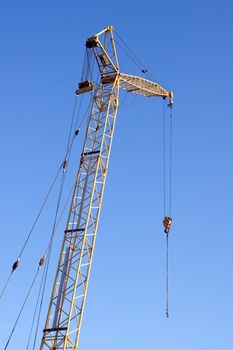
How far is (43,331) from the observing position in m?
38.9

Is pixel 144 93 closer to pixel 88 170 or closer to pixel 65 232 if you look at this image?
pixel 88 170

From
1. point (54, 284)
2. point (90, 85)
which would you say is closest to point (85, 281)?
point (54, 284)

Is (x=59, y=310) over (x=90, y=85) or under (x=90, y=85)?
under

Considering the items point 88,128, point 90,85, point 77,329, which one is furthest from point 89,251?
point 90,85

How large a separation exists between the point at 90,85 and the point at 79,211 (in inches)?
415

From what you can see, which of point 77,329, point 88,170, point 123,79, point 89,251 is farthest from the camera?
point 123,79

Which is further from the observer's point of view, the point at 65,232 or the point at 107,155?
the point at 107,155

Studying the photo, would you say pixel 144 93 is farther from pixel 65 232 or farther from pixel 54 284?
pixel 54 284

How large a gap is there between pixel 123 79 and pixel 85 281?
17308 millimetres

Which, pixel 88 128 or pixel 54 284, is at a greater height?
pixel 88 128

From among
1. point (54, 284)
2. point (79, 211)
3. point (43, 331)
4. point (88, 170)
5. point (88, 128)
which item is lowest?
point (43, 331)

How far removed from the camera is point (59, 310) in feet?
129

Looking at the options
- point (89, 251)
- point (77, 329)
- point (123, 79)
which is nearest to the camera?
point (77, 329)

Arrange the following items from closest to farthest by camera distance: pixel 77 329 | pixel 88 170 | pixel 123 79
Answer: pixel 77 329, pixel 88 170, pixel 123 79
